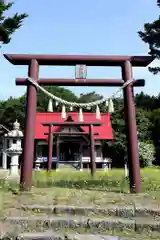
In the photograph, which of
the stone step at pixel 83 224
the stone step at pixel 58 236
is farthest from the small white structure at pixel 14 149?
the stone step at pixel 58 236

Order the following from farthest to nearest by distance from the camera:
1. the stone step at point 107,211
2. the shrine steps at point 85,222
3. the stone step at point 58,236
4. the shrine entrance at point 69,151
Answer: the shrine entrance at point 69,151, the stone step at point 107,211, the shrine steps at point 85,222, the stone step at point 58,236

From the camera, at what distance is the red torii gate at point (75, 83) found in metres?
8.23

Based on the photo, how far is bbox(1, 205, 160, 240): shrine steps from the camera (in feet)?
15.5

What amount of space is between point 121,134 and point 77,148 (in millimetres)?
5367

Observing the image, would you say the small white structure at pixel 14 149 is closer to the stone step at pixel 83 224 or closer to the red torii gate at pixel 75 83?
the red torii gate at pixel 75 83

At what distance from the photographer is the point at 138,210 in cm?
539

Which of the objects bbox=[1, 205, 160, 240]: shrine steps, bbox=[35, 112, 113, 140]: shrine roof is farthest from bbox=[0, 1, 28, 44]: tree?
bbox=[35, 112, 113, 140]: shrine roof

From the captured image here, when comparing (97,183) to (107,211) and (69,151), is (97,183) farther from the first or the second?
(69,151)

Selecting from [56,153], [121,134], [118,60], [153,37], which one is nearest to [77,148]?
[56,153]

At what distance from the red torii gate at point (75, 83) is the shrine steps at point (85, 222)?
8.90 feet

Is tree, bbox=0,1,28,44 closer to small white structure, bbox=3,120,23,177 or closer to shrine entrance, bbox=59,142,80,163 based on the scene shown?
small white structure, bbox=3,120,23,177

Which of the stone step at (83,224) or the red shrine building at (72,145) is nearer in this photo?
the stone step at (83,224)

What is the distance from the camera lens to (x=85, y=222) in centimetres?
499

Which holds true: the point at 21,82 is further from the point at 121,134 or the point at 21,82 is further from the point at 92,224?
the point at 121,134
